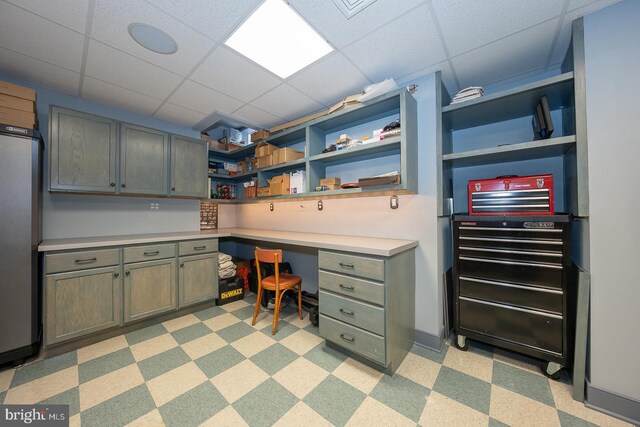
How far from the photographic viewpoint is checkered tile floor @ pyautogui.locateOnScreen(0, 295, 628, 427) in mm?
1365

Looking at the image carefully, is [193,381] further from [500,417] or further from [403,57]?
[403,57]

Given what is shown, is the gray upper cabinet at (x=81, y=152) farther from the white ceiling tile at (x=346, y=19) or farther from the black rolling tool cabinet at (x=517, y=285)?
the black rolling tool cabinet at (x=517, y=285)

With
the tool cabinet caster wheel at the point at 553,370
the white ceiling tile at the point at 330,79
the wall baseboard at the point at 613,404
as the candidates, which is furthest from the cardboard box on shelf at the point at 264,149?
the wall baseboard at the point at 613,404

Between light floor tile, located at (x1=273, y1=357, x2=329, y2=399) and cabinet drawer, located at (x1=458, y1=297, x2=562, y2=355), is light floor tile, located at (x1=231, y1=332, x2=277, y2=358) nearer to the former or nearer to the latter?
light floor tile, located at (x1=273, y1=357, x2=329, y2=399)

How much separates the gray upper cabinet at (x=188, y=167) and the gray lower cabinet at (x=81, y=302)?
47.4 inches

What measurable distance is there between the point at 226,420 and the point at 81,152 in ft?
9.28

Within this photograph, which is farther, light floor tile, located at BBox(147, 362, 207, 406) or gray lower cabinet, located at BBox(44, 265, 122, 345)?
gray lower cabinet, located at BBox(44, 265, 122, 345)

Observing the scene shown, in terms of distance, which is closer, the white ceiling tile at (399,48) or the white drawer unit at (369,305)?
the white ceiling tile at (399,48)

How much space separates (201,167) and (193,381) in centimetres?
254

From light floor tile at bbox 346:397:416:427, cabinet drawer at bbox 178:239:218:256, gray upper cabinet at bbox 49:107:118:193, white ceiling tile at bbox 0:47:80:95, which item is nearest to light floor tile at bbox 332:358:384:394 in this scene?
light floor tile at bbox 346:397:416:427

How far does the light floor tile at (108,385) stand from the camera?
58.8 inches

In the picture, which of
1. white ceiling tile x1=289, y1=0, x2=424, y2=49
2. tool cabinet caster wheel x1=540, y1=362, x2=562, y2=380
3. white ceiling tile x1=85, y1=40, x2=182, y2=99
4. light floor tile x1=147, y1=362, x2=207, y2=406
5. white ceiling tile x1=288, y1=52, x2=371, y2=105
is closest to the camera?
white ceiling tile x1=289, y1=0, x2=424, y2=49

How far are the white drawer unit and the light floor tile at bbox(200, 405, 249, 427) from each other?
33.0 inches

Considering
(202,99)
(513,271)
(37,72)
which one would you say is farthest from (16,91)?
(513,271)
